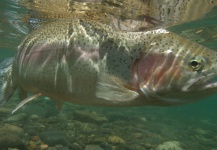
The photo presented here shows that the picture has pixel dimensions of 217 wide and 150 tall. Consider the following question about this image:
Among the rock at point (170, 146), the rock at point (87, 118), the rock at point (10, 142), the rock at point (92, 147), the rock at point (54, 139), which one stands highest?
the rock at point (10, 142)

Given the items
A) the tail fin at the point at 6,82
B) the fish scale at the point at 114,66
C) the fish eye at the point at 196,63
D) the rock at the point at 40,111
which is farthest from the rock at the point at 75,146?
the fish eye at the point at 196,63

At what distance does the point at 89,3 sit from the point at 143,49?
5.30 metres

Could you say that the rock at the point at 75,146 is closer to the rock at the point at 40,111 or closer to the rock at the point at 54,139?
the rock at the point at 54,139

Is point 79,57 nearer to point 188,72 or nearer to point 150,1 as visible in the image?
point 188,72

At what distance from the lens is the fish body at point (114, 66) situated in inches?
134

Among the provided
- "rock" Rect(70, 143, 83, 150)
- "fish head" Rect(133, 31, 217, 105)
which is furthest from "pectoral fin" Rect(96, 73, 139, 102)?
"rock" Rect(70, 143, 83, 150)

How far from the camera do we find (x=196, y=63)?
3398mm

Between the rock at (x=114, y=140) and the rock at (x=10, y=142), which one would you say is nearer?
the rock at (x=10, y=142)

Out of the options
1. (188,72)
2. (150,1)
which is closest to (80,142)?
(150,1)

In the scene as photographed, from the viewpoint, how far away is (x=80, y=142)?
8578 millimetres

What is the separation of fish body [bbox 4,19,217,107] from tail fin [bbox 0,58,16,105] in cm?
74

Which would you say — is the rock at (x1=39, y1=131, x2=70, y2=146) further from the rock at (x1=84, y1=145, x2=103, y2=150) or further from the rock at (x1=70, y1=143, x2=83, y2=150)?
the rock at (x1=84, y1=145, x2=103, y2=150)

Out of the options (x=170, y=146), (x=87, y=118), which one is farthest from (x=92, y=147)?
(x=87, y=118)

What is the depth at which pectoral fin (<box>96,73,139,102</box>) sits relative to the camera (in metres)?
3.48
